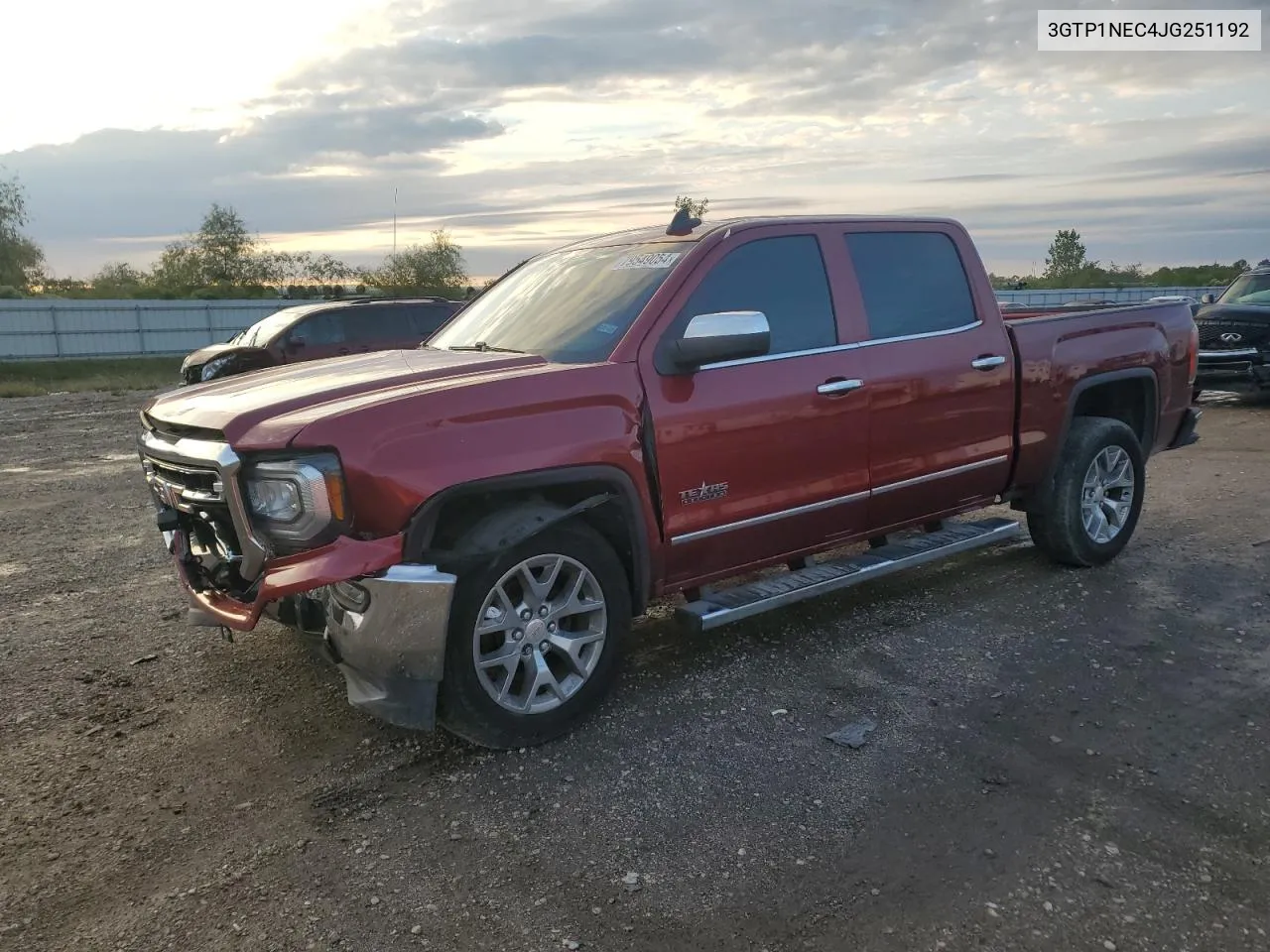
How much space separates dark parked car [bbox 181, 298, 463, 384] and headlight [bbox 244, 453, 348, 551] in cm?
1112

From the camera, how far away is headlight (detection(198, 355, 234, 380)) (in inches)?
560

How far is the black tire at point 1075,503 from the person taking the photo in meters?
5.80

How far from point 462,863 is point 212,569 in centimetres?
153

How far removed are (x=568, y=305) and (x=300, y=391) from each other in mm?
1300

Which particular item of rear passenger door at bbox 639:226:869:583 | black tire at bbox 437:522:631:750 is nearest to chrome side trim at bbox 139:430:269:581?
black tire at bbox 437:522:631:750

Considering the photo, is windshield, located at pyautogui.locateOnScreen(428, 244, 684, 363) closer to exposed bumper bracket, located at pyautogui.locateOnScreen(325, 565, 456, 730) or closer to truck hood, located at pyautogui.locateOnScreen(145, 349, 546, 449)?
truck hood, located at pyautogui.locateOnScreen(145, 349, 546, 449)

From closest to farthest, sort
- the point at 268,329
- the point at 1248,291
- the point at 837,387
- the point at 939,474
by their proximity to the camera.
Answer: the point at 837,387 < the point at 939,474 < the point at 1248,291 < the point at 268,329

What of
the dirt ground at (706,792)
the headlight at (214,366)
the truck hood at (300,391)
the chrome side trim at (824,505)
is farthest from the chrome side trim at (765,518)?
the headlight at (214,366)

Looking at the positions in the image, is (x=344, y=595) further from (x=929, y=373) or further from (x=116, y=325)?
(x=116, y=325)

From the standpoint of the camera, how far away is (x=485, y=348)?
4.74m

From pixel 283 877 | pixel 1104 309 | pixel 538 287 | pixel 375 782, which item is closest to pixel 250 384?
pixel 538 287

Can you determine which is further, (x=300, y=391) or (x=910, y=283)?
(x=910, y=283)

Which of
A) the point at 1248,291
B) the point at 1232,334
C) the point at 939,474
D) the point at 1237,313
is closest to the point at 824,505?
the point at 939,474

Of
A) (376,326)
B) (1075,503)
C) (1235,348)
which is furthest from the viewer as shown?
(376,326)
